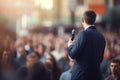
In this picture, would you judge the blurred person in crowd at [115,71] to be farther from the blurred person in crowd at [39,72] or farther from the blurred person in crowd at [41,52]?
the blurred person in crowd at [41,52]

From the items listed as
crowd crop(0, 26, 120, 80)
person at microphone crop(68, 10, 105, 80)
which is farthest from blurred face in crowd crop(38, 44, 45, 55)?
person at microphone crop(68, 10, 105, 80)

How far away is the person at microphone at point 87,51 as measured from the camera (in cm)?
368

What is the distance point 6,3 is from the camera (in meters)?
6.15

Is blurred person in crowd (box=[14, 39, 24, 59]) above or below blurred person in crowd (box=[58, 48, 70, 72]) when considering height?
above

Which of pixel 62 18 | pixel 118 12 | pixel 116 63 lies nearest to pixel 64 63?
pixel 62 18

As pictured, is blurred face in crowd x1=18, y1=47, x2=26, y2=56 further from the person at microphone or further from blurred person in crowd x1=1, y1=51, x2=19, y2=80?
Result: the person at microphone

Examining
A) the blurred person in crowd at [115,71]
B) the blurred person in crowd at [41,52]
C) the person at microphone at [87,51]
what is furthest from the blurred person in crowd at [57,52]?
the person at microphone at [87,51]

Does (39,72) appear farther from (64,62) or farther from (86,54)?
(86,54)

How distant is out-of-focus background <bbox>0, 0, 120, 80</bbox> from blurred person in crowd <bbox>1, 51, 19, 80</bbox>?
0.02 metres

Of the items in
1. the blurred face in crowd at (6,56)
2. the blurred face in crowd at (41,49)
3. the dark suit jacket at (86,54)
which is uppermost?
the dark suit jacket at (86,54)

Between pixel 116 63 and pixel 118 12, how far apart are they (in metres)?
2.65

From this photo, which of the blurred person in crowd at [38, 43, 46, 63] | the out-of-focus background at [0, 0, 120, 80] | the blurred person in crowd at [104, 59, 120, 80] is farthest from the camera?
the out-of-focus background at [0, 0, 120, 80]

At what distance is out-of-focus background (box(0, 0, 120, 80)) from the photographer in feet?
20.2

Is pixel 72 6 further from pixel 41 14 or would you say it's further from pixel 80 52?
pixel 80 52
